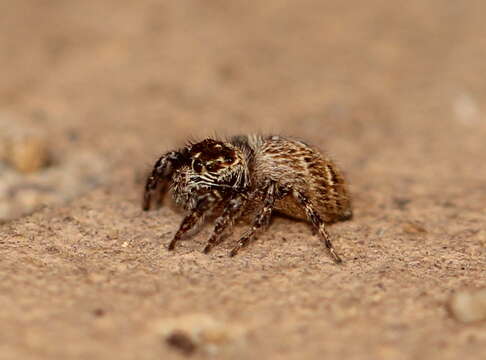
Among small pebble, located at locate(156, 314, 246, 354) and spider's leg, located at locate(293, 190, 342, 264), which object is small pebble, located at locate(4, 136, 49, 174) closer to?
spider's leg, located at locate(293, 190, 342, 264)

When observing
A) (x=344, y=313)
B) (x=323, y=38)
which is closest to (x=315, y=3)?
(x=323, y=38)

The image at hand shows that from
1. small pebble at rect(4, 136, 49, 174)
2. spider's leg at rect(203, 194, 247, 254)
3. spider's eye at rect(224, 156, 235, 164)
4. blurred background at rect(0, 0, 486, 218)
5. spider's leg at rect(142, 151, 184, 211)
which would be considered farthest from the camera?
blurred background at rect(0, 0, 486, 218)

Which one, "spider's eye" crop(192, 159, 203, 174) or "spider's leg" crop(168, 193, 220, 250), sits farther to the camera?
"spider's eye" crop(192, 159, 203, 174)

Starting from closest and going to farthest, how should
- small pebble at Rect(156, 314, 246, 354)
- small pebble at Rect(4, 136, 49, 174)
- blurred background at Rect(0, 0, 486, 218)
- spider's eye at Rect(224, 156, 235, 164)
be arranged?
small pebble at Rect(156, 314, 246, 354) → spider's eye at Rect(224, 156, 235, 164) → small pebble at Rect(4, 136, 49, 174) → blurred background at Rect(0, 0, 486, 218)

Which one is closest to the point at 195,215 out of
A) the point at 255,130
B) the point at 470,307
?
the point at 470,307

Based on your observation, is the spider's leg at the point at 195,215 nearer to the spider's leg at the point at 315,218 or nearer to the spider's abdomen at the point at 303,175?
the spider's abdomen at the point at 303,175

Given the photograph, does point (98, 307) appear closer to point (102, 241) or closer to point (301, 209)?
point (102, 241)

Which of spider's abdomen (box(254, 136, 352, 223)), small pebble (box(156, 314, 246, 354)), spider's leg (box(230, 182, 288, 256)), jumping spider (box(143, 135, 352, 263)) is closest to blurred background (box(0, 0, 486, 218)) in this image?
jumping spider (box(143, 135, 352, 263))
